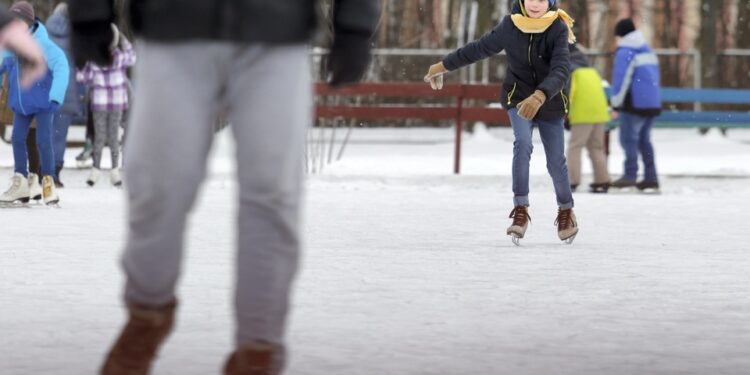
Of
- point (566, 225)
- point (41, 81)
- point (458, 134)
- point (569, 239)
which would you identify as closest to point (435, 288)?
point (566, 225)

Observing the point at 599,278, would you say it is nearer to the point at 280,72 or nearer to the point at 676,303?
the point at 676,303

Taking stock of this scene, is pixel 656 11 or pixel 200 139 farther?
pixel 656 11

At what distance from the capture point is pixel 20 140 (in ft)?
38.7

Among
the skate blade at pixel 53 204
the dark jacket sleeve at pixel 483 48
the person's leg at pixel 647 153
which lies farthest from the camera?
the person's leg at pixel 647 153

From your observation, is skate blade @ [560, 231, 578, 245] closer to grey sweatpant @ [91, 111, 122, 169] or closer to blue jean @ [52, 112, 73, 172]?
grey sweatpant @ [91, 111, 122, 169]

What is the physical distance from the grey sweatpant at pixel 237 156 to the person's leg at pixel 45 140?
8107 mm

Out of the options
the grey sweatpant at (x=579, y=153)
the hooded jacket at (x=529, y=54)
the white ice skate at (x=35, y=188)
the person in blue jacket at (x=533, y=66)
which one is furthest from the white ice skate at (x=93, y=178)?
the hooded jacket at (x=529, y=54)

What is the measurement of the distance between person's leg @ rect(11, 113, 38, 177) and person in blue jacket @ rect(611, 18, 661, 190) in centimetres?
543

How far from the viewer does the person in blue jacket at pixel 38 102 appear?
1126cm

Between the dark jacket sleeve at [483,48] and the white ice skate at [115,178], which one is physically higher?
the dark jacket sleeve at [483,48]

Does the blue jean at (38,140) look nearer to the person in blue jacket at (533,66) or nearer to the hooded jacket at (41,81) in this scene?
the hooded jacket at (41,81)

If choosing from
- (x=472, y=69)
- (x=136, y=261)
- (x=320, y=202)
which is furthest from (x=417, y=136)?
(x=136, y=261)

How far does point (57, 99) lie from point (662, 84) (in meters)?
13.3

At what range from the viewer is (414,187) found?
15.3 m
